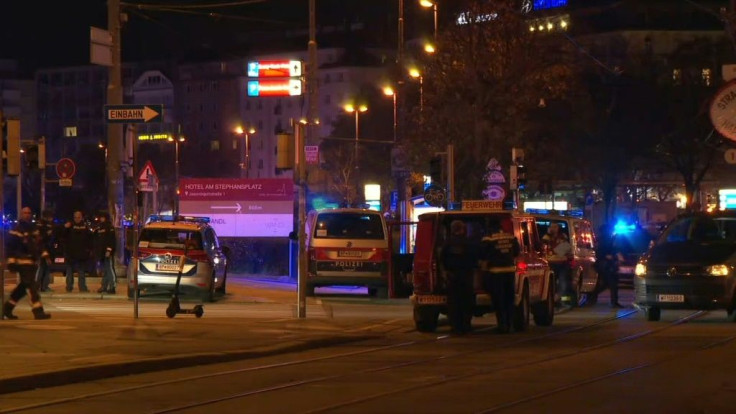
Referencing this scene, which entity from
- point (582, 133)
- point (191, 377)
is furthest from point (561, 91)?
point (191, 377)

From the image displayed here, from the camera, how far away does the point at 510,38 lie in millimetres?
44469

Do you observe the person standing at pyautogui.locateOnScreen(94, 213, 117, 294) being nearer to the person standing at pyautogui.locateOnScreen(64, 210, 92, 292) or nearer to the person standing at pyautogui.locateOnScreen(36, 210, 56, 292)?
→ the person standing at pyautogui.locateOnScreen(64, 210, 92, 292)

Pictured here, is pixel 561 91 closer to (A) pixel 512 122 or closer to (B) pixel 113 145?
(A) pixel 512 122

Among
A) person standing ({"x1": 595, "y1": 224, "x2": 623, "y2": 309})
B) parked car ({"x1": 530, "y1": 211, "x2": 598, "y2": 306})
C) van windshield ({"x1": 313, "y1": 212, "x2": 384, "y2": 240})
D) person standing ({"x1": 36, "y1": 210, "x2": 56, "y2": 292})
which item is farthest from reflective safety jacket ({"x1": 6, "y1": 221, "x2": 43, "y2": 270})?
person standing ({"x1": 595, "y1": 224, "x2": 623, "y2": 309})

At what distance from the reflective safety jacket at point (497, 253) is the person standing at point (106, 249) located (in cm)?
1180

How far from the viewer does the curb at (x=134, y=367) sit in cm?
1375

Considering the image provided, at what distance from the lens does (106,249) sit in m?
29.1

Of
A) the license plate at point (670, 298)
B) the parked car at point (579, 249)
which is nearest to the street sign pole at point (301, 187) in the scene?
the license plate at point (670, 298)

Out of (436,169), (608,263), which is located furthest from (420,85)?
(608,263)

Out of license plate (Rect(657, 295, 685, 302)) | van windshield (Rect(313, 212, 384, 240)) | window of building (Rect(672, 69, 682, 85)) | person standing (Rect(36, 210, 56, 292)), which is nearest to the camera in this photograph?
license plate (Rect(657, 295, 685, 302))

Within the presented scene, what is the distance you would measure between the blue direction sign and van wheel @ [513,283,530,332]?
6714 millimetres

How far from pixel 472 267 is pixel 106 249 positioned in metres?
11.8

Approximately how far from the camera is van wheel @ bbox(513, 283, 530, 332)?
21109 millimetres

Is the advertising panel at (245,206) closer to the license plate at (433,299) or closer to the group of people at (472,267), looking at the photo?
the license plate at (433,299)
